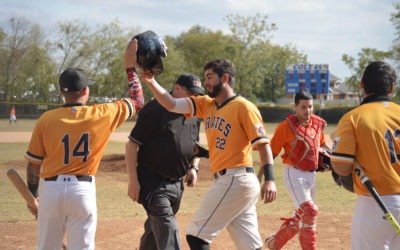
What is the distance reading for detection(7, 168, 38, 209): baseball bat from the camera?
4492mm

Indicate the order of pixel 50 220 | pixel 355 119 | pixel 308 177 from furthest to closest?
pixel 308 177 → pixel 50 220 → pixel 355 119

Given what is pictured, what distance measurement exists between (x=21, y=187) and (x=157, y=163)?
5.09 ft

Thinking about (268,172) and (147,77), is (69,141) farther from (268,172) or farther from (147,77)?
(268,172)

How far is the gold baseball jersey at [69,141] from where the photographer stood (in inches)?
174

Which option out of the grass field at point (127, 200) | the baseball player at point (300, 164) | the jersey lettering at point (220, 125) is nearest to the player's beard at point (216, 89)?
the jersey lettering at point (220, 125)

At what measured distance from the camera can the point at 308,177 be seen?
6.97 m

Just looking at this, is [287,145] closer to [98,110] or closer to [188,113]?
[188,113]

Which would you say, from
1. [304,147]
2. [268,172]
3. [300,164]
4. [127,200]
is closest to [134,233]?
[300,164]

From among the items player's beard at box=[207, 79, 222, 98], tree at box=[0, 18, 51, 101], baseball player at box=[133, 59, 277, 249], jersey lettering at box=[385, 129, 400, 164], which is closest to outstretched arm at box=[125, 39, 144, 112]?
baseball player at box=[133, 59, 277, 249]

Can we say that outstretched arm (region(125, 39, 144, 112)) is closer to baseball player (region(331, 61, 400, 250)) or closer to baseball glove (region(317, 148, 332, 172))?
baseball player (region(331, 61, 400, 250))

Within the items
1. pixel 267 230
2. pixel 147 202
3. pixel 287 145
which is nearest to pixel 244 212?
pixel 147 202

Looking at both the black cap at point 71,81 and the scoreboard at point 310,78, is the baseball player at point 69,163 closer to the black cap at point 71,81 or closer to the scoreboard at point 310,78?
the black cap at point 71,81

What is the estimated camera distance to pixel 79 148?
4453 millimetres

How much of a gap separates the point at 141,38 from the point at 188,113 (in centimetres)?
95
